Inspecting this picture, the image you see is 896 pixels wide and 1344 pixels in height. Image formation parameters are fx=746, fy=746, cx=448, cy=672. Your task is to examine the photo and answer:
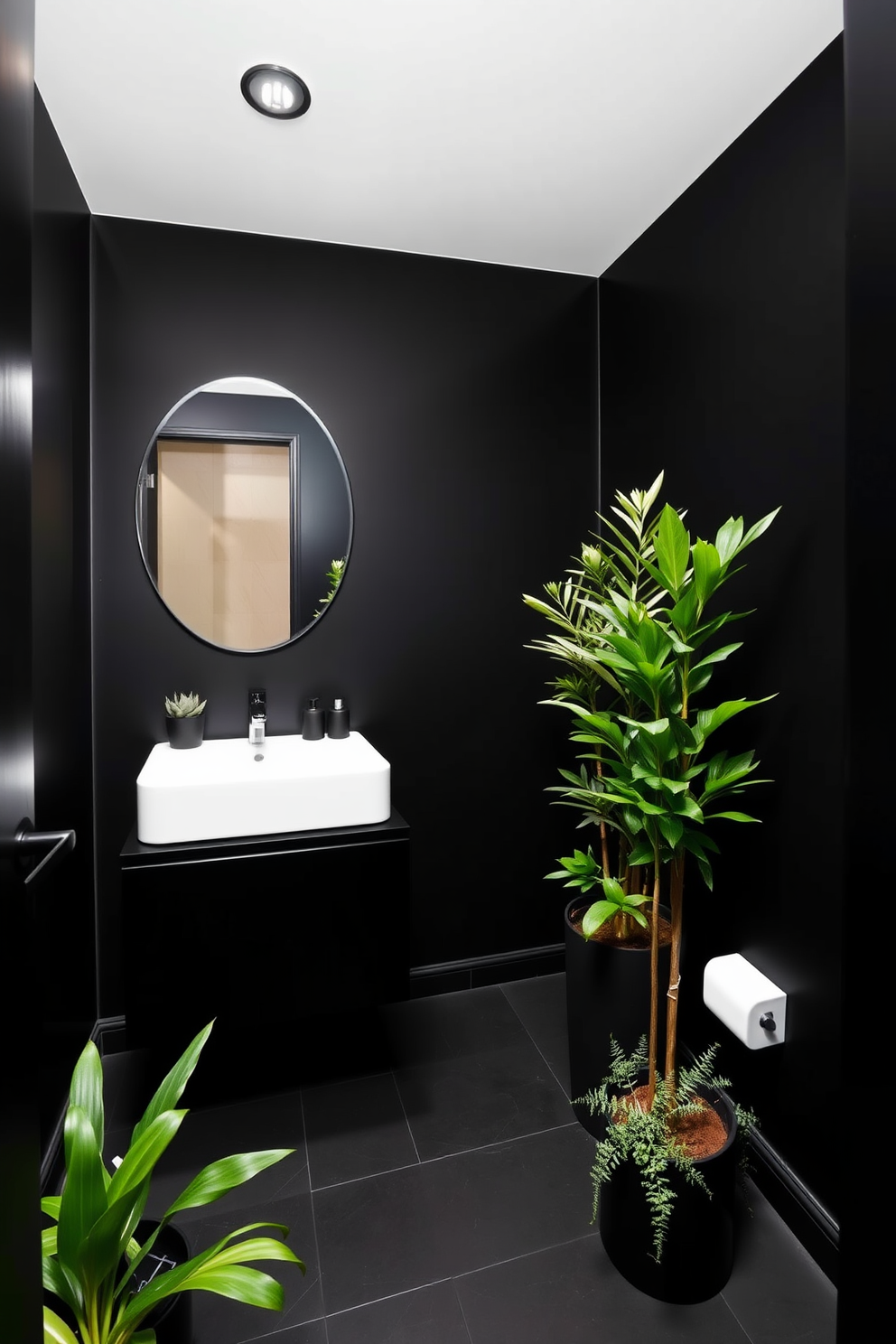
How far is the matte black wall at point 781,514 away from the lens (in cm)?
150

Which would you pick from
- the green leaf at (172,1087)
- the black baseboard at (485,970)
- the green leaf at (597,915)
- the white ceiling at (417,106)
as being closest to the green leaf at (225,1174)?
the green leaf at (172,1087)

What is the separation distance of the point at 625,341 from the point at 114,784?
2088 millimetres

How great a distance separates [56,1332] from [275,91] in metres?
2.26

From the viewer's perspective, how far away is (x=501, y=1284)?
1485 millimetres

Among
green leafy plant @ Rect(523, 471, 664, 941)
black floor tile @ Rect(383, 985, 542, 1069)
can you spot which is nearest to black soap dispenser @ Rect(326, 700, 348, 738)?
green leafy plant @ Rect(523, 471, 664, 941)

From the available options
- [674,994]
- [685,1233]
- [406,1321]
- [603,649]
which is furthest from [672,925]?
[406,1321]

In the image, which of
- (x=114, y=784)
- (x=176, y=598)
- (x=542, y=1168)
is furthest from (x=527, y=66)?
(x=542, y=1168)

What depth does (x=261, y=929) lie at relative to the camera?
1.84m

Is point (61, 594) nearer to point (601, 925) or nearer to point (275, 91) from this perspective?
point (275, 91)

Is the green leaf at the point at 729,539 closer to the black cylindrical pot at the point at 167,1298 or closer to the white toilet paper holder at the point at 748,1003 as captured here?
the white toilet paper holder at the point at 748,1003

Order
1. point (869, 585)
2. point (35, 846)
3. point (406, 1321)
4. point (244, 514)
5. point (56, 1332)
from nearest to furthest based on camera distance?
1. point (869, 585)
2. point (35, 846)
3. point (56, 1332)
4. point (406, 1321)
5. point (244, 514)

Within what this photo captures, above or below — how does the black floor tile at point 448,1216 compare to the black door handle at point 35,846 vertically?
below

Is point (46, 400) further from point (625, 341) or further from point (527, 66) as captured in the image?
point (625, 341)

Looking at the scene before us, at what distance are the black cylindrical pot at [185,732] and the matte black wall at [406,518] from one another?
0.09 meters
